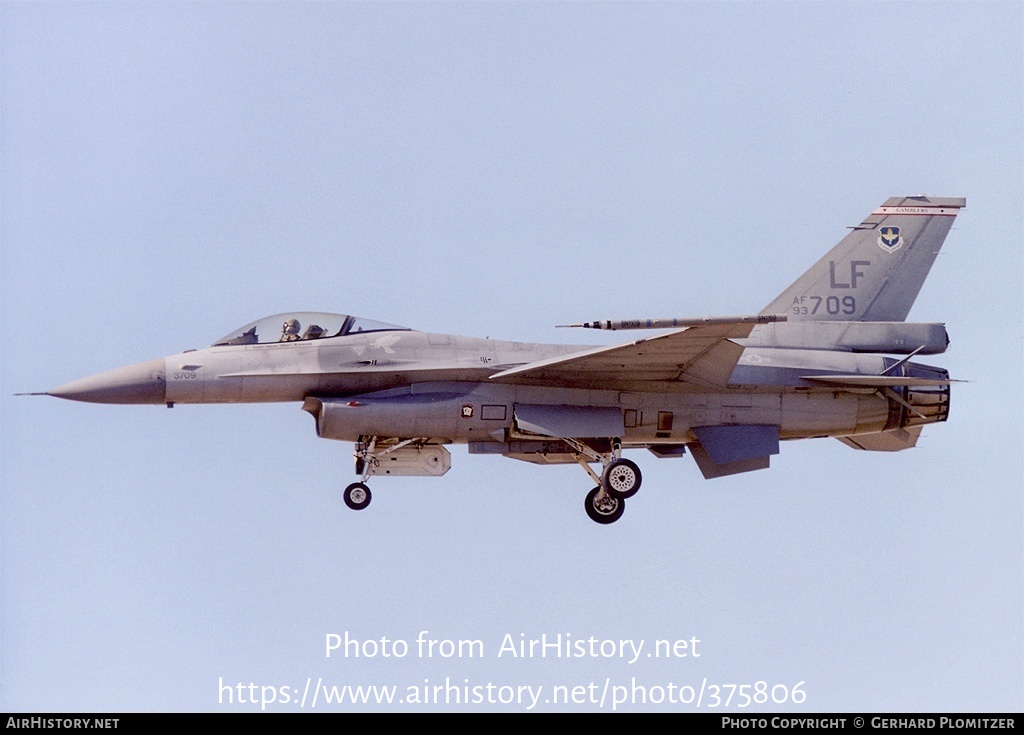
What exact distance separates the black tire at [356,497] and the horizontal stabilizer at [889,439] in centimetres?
638

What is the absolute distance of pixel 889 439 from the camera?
73.3 ft

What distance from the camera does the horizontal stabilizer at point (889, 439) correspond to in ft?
73.1

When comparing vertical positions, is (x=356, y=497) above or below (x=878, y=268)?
below

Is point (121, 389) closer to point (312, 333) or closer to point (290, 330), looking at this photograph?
point (290, 330)

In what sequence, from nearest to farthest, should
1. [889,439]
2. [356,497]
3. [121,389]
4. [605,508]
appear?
[121,389], [356,497], [605,508], [889,439]

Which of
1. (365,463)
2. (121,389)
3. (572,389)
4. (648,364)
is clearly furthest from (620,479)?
(121,389)

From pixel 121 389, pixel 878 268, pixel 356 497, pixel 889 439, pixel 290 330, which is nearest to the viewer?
pixel 121 389

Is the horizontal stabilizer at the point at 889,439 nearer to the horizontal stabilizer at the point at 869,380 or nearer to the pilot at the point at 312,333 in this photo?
the horizontal stabilizer at the point at 869,380

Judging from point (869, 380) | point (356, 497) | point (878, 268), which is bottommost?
point (356, 497)

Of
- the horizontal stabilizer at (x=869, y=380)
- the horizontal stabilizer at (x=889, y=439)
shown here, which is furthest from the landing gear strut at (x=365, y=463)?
the horizontal stabilizer at (x=889, y=439)

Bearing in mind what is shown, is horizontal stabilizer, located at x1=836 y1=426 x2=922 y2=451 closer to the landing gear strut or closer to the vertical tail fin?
the vertical tail fin

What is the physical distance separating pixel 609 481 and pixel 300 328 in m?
4.25
